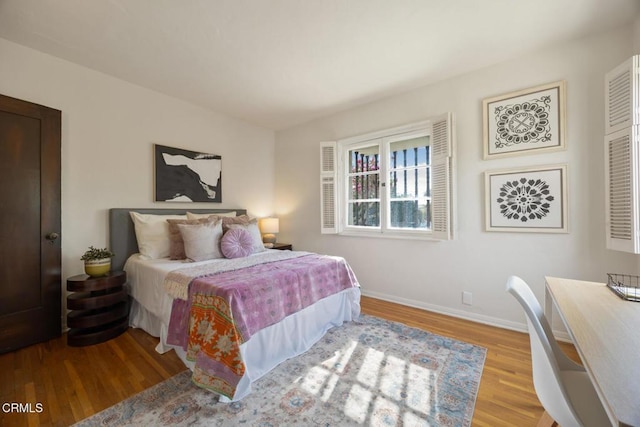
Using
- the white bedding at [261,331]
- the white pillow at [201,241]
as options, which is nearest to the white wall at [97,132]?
the white bedding at [261,331]

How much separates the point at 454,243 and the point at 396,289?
0.92 metres

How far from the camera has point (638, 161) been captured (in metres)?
1.71

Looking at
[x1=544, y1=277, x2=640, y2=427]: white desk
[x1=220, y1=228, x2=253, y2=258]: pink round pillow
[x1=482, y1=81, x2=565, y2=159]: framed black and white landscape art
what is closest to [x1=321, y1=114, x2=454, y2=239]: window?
[x1=482, y1=81, x2=565, y2=159]: framed black and white landscape art

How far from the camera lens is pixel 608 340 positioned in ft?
2.86

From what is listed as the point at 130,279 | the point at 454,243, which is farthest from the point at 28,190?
the point at 454,243

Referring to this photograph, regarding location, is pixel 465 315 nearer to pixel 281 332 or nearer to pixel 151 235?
pixel 281 332

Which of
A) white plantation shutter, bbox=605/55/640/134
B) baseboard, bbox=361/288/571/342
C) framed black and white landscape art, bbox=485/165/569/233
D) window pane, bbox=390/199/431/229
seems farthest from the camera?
window pane, bbox=390/199/431/229

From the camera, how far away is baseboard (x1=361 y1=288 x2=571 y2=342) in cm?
243

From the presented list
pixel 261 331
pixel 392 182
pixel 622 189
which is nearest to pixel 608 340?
pixel 622 189

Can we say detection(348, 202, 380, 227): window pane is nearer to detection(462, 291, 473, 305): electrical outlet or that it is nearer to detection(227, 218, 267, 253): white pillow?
detection(462, 291, 473, 305): electrical outlet

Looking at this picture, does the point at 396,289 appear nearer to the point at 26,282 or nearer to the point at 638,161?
the point at 638,161

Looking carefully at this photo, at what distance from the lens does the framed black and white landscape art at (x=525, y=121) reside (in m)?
2.27

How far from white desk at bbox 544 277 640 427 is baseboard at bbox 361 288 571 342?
1.19 m

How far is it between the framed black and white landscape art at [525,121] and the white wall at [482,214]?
74mm
